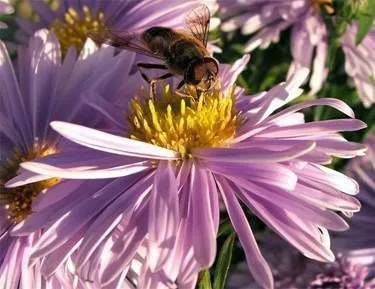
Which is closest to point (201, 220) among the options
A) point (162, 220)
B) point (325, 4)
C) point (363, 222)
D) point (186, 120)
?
point (162, 220)

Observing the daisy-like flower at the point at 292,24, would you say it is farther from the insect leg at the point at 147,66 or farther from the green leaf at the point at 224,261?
the green leaf at the point at 224,261

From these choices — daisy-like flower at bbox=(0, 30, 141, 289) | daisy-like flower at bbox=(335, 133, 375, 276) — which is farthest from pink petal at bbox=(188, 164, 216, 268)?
daisy-like flower at bbox=(335, 133, 375, 276)

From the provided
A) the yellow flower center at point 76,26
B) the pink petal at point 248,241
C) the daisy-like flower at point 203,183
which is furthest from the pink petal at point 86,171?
the yellow flower center at point 76,26

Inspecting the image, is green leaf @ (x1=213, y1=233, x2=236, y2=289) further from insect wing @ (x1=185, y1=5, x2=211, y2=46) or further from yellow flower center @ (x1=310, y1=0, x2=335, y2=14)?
yellow flower center @ (x1=310, y1=0, x2=335, y2=14)

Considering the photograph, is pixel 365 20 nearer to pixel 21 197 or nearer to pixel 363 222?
pixel 363 222

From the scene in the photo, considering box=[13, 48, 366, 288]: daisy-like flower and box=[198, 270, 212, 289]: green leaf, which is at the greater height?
box=[13, 48, 366, 288]: daisy-like flower

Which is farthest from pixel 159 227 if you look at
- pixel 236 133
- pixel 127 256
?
pixel 236 133
